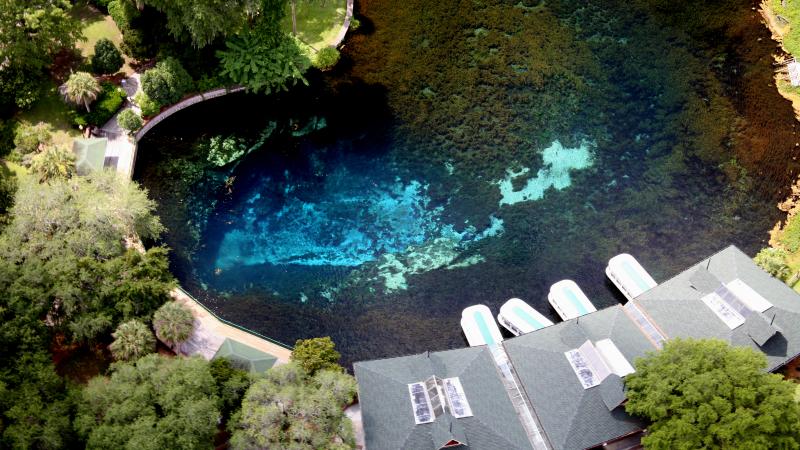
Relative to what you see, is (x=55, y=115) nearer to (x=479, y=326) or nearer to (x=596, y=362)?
(x=479, y=326)

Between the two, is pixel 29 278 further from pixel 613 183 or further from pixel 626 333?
pixel 613 183

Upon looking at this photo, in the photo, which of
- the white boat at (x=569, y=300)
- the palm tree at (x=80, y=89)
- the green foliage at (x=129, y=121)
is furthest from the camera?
the green foliage at (x=129, y=121)

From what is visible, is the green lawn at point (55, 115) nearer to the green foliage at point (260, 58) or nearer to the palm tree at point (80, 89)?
the palm tree at point (80, 89)

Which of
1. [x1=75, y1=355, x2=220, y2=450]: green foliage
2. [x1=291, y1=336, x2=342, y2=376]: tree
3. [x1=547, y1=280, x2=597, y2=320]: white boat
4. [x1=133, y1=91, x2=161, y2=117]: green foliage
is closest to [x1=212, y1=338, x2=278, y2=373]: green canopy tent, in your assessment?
[x1=291, y1=336, x2=342, y2=376]: tree

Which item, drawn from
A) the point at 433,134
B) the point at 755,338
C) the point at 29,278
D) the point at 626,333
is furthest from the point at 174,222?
the point at 755,338

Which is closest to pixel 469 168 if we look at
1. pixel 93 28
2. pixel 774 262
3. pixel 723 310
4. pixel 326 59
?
pixel 326 59

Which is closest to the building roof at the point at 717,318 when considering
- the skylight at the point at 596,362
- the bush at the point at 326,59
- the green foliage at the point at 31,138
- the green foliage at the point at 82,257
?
the skylight at the point at 596,362

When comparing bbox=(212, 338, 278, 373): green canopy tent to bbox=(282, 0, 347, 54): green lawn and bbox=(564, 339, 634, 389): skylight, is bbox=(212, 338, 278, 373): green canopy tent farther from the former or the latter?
bbox=(282, 0, 347, 54): green lawn
